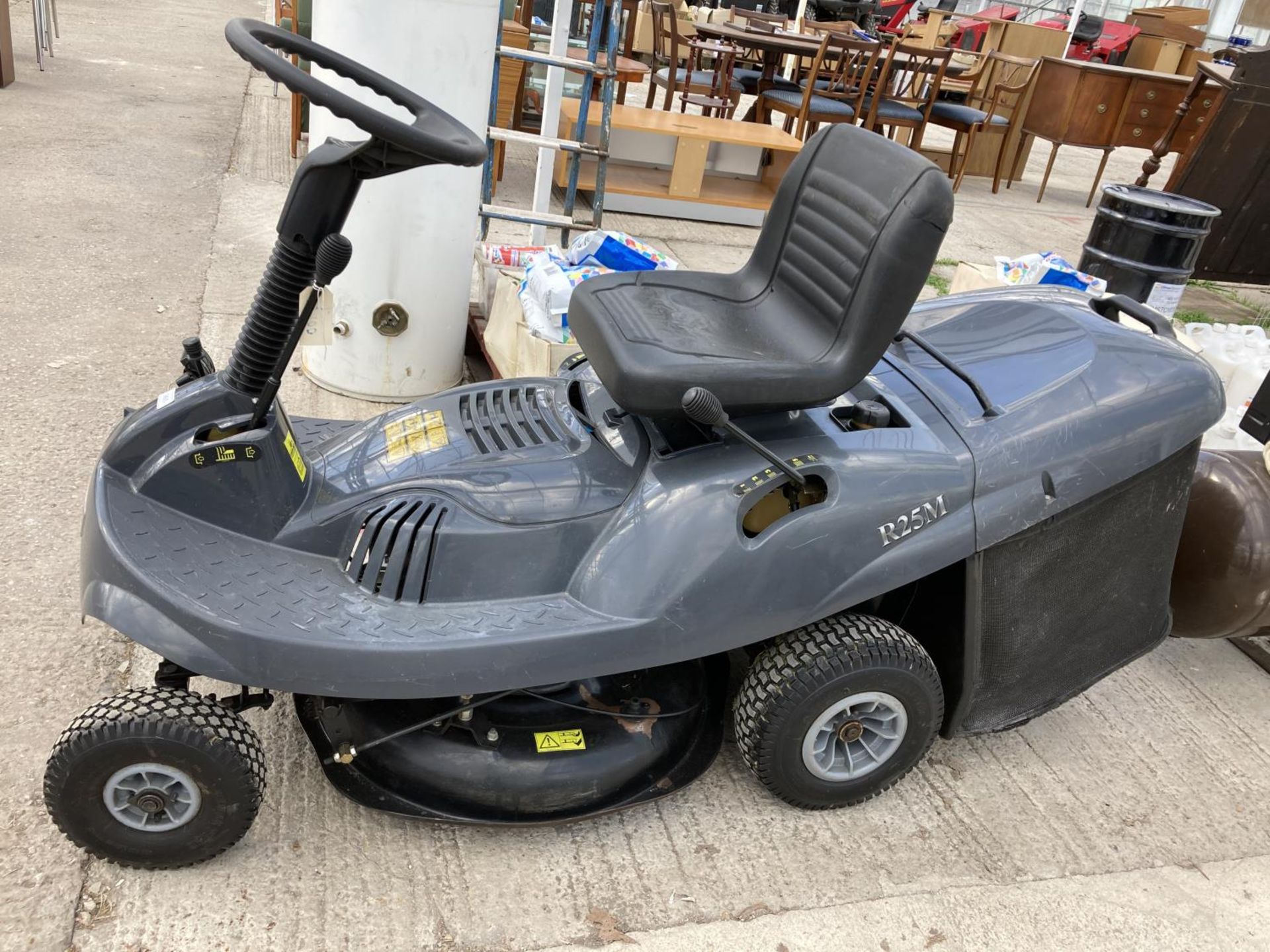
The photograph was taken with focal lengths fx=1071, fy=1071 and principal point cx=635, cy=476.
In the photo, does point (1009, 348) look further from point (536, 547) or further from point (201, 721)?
point (201, 721)

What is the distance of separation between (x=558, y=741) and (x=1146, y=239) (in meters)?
3.32

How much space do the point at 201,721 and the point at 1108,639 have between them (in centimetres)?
182

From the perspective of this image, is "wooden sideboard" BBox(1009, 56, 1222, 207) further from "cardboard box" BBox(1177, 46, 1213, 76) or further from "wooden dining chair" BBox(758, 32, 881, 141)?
"cardboard box" BBox(1177, 46, 1213, 76)

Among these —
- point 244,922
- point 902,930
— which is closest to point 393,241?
point 244,922

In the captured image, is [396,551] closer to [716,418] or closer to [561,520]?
[561,520]

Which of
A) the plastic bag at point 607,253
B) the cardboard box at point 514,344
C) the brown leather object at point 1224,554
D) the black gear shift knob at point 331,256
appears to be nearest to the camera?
the black gear shift knob at point 331,256

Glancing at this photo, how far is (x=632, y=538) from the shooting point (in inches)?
75.6

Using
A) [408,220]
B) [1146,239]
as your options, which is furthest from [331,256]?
[1146,239]

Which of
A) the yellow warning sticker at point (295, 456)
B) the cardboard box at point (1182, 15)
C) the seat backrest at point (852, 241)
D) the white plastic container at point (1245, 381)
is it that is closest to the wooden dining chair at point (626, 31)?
the white plastic container at point (1245, 381)

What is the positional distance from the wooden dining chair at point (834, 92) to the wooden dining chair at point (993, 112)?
63cm

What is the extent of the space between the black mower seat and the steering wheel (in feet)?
1.46

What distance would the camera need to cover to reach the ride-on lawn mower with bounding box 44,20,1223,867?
179 cm

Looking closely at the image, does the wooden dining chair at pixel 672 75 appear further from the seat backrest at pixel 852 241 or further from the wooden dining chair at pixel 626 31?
the seat backrest at pixel 852 241

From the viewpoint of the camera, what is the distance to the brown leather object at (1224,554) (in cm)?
260
